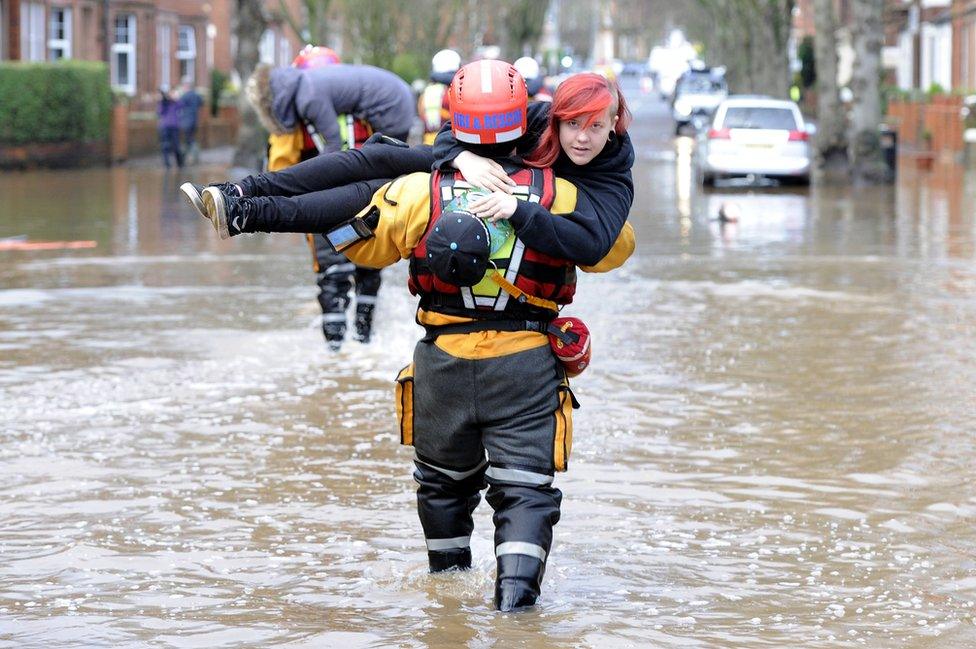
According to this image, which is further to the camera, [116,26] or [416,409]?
[116,26]

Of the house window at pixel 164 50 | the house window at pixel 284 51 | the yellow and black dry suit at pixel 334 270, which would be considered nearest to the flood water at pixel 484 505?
the yellow and black dry suit at pixel 334 270

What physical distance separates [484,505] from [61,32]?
3849 cm

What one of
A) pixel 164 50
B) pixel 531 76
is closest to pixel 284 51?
pixel 164 50

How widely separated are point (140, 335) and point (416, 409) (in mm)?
6191

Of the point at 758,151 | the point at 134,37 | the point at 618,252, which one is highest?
the point at 134,37

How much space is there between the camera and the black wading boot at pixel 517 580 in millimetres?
5137

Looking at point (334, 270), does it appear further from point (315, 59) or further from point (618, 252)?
point (618, 252)

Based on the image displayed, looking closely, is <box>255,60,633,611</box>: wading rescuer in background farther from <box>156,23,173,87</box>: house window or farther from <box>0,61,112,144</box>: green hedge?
<box>156,23,173,87</box>: house window

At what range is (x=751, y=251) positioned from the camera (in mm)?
16641

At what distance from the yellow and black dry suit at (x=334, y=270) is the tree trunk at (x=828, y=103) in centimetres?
2021

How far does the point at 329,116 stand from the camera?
32.4ft

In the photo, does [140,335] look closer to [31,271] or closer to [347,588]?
[31,271]

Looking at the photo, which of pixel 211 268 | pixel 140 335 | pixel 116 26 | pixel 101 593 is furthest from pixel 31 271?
pixel 116 26

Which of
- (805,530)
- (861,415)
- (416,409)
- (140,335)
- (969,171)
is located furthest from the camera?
(969,171)
